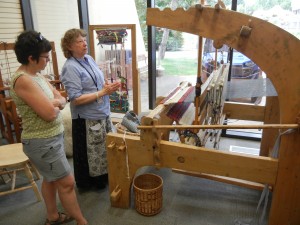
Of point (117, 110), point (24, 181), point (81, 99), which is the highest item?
point (81, 99)

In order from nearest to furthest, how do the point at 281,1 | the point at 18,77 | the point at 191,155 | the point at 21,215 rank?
the point at 18,77
the point at 191,155
the point at 21,215
the point at 281,1

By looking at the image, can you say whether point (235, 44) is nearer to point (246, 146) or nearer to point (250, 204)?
point (250, 204)

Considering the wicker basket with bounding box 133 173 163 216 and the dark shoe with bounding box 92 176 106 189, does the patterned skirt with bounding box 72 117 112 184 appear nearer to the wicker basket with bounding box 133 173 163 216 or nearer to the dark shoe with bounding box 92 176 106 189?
the dark shoe with bounding box 92 176 106 189

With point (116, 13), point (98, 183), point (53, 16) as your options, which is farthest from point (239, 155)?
point (53, 16)

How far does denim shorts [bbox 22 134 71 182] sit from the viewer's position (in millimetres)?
A: 1480

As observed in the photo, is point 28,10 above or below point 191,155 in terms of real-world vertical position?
above

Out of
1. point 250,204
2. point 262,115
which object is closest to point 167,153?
point 250,204

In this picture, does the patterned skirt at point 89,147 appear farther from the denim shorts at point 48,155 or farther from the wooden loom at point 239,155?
the denim shorts at point 48,155

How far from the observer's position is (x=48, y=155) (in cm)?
151

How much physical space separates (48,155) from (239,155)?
3.83 feet

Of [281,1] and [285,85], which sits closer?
[285,85]

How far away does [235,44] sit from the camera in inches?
55.1

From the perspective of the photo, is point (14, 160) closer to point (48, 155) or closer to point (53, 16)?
point (48, 155)

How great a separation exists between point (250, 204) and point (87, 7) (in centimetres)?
324
